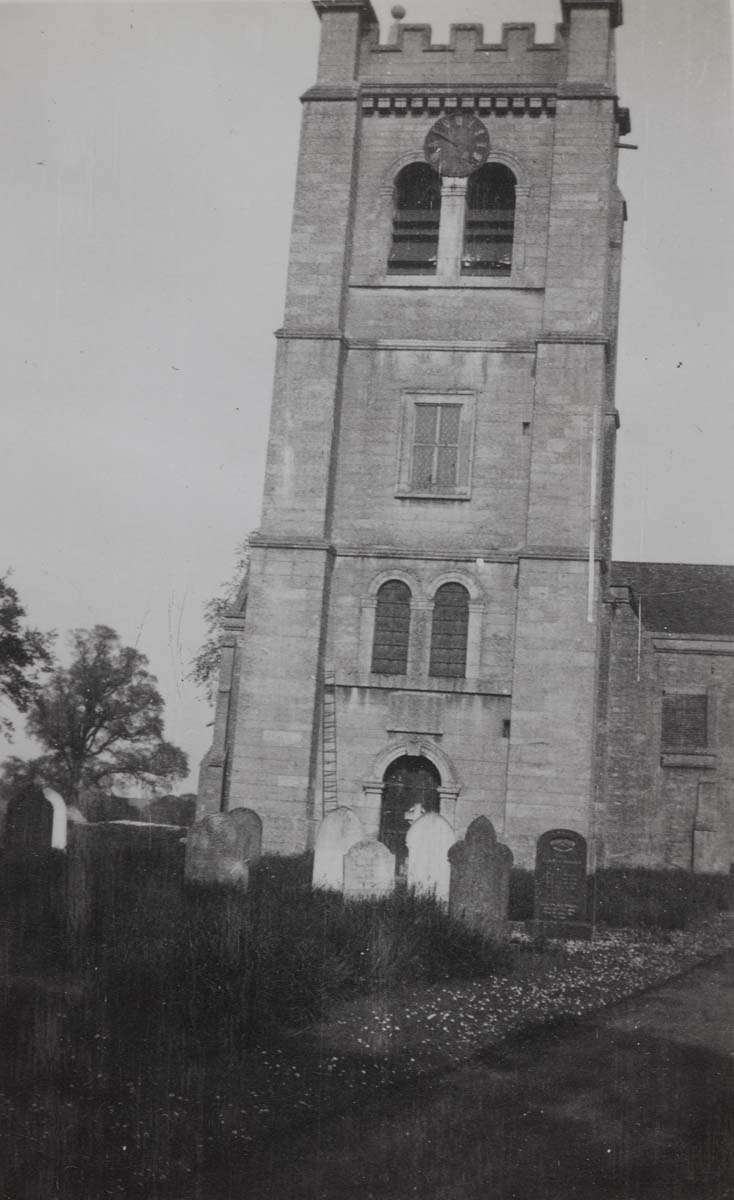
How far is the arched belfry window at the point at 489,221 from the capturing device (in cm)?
2325

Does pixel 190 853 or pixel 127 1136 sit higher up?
pixel 190 853

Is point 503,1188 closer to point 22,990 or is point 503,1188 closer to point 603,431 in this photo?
point 22,990

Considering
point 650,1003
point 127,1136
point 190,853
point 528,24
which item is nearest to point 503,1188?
point 127,1136

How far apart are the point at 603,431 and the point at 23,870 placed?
14296mm

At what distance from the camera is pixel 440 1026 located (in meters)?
9.27

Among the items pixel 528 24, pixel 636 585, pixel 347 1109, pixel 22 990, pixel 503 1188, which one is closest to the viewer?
pixel 503 1188

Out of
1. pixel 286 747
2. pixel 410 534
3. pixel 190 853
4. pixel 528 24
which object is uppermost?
pixel 528 24

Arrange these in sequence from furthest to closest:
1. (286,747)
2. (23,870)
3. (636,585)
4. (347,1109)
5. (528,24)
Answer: (636,585) < (528,24) < (286,747) < (23,870) < (347,1109)

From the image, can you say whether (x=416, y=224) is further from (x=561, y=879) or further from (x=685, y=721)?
(x=561, y=879)

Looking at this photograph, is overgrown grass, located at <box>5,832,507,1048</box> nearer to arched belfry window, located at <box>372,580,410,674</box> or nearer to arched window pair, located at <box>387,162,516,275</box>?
arched belfry window, located at <box>372,580,410,674</box>

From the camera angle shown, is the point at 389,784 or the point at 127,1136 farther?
the point at 389,784

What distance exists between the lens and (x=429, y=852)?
1431cm

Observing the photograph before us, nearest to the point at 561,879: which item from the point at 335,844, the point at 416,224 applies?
the point at 335,844

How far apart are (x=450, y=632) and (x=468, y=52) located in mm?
11338
